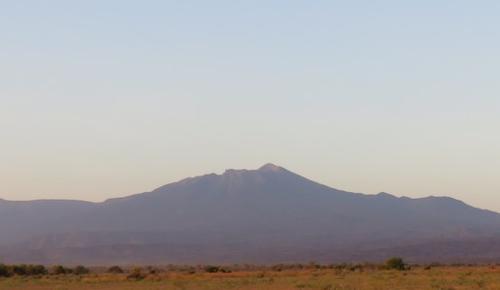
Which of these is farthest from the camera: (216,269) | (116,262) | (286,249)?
(286,249)

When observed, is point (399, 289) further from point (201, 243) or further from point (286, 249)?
point (201, 243)

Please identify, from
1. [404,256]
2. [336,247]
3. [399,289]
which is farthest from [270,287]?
[336,247]

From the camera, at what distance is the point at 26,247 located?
15788 centimetres

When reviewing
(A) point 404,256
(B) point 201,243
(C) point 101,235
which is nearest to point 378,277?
(A) point 404,256

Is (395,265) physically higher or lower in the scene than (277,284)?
higher

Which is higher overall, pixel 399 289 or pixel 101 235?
pixel 101 235

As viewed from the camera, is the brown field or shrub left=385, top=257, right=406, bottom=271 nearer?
the brown field

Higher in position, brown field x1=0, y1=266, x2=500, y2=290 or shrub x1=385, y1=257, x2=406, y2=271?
shrub x1=385, y1=257, x2=406, y2=271

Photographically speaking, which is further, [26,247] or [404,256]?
[26,247]

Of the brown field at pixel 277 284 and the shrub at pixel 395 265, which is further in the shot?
the shrub at pixel 395 265

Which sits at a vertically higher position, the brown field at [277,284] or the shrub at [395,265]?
the shrub at [395,265]

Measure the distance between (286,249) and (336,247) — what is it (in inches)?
380

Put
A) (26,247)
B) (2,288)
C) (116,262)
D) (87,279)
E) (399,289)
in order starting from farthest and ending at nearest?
1. (26,247)
2. (116,262)
3. (87,279)
4. (2,288)
5. (399,289)

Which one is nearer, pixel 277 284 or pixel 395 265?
pixel 277 284
